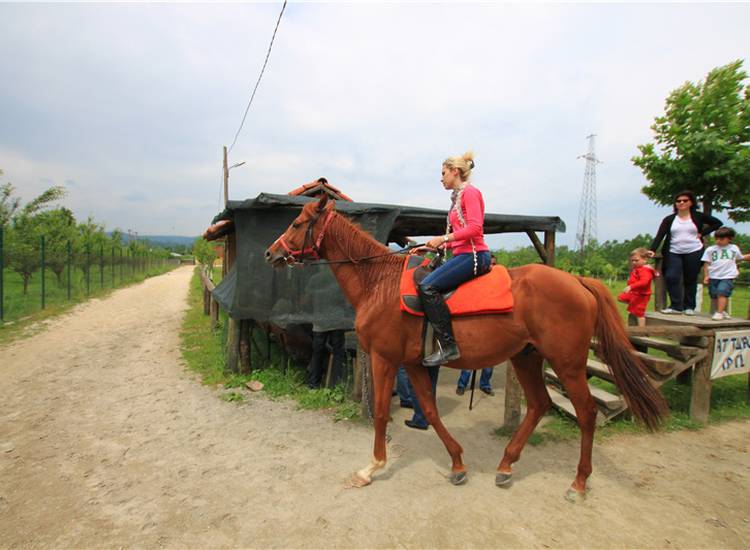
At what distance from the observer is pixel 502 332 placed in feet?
10.5

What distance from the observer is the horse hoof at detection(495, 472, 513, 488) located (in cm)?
336

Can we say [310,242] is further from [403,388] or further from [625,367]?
[625,367]

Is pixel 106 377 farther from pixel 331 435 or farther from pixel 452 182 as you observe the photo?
pixel 452 182

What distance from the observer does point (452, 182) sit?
3.31 m

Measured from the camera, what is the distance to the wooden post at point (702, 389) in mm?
4668

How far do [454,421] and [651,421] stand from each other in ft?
7.41

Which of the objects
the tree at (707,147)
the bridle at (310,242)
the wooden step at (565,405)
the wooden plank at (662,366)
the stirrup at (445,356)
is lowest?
the wooden step at (565,405)

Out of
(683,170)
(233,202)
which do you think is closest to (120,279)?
(233,202)

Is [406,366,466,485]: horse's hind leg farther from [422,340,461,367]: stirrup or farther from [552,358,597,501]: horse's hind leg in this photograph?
[552,358,597,501]: horse's hind leg

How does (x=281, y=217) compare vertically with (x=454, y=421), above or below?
above

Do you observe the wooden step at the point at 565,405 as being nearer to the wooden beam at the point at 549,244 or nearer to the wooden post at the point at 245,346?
the wooden beam at the point at 549,244

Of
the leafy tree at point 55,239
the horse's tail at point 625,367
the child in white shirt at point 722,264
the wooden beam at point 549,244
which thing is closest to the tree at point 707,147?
the child in white shirt at point 722,264

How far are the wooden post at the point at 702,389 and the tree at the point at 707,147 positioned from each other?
13.6 ft

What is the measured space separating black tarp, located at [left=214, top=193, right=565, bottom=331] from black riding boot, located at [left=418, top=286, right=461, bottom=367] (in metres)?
2.07
